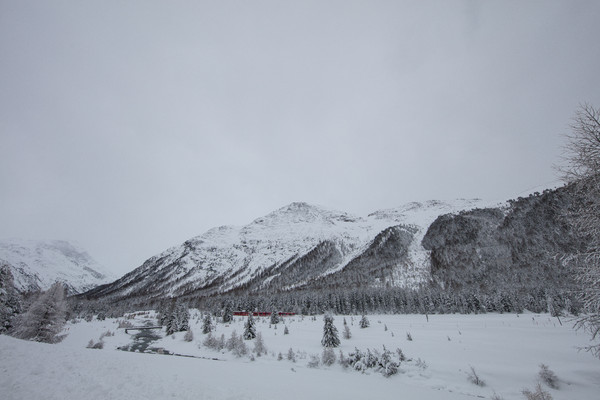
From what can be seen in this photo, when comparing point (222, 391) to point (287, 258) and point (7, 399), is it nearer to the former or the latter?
point (7, 399)

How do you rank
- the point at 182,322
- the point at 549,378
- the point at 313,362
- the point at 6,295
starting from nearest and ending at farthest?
the point at 549,378
the point at 313,362
the point at 6,295
the point at 182,322

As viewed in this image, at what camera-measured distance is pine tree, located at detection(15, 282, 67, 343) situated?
26.0m

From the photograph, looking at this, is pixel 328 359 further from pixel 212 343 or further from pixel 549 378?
pixel 212 343

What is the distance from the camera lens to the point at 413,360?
16.9m

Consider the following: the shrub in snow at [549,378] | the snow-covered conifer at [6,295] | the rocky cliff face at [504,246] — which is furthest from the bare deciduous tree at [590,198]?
the rocky cliff face at [504,246]

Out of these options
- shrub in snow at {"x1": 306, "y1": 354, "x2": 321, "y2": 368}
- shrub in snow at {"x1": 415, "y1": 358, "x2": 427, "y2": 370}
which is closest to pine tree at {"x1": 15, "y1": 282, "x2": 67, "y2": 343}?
shrub in snow at {"x1": 306, "y1": 354, "x2": 321, "y2": 368}

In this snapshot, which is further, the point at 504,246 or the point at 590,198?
the point at 504,246

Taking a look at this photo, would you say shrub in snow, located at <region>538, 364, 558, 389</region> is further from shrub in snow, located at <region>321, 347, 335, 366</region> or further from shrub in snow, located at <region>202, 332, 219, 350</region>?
shrub in snow, located at <region>202, 332, 219, 350</region>

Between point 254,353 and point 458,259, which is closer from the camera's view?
point 254,353

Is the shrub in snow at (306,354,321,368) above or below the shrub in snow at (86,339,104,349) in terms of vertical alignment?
below

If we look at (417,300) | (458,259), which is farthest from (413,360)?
(458,259)

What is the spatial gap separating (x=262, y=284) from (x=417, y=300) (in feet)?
328

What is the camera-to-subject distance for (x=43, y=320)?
2689 centimetres

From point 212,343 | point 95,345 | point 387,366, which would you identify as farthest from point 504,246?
point 95,345
